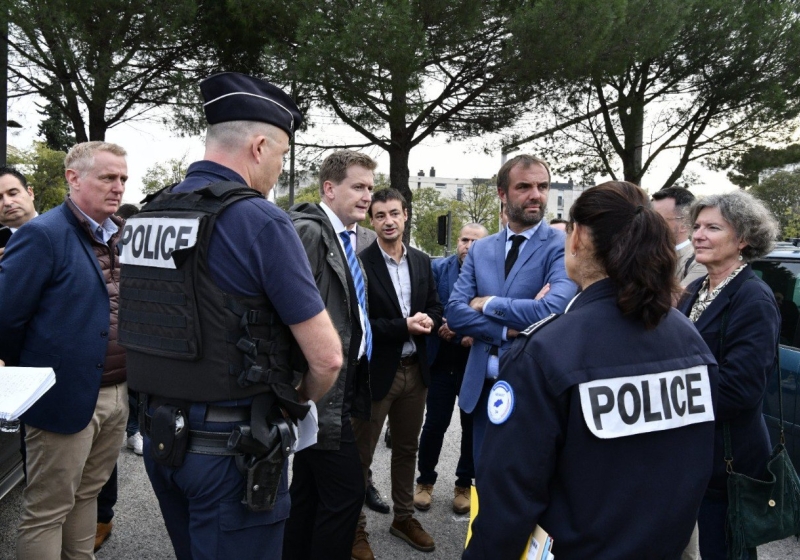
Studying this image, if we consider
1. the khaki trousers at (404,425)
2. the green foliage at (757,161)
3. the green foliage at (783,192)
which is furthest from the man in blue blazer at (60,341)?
the green foliage at (783,192)

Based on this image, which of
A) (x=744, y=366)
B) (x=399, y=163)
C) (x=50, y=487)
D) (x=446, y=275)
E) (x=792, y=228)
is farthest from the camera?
(x=792, y=228)

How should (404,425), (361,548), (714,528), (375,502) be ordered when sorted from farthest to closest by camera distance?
1. (375,502)
2. (404,425)
3. (361,548)
4. (714,528)

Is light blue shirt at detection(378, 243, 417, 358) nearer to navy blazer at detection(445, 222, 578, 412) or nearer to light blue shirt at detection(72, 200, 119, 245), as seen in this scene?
navy blazer at detection(445, 222, 578, 412)

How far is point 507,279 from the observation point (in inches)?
123

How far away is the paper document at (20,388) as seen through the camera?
1.70 m

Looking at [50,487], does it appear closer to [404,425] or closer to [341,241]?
[341,241]

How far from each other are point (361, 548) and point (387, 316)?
1.29 metres

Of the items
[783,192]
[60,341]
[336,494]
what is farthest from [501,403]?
[783,192]

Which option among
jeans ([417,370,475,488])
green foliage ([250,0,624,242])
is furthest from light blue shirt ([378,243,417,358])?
green foliage ([250,0,624,242])

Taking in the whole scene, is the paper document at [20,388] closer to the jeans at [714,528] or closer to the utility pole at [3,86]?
the jeans at [714,528]

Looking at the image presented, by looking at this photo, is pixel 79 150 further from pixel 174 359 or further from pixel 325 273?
pixel 174 359

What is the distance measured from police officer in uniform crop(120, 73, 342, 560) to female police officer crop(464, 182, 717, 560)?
63cm

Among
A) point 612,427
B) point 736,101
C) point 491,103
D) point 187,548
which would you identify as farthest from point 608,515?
point 736,101

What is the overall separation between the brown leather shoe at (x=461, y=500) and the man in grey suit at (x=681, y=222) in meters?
1.97
